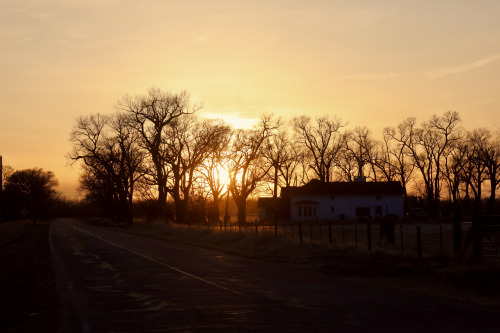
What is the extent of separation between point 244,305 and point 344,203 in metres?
71.1

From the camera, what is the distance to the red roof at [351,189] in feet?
277

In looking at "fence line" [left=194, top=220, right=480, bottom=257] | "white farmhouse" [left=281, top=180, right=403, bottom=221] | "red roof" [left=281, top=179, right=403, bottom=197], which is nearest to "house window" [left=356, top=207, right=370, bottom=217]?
"white farmhouse" [left=281, top=180, right=403, bottom=221]

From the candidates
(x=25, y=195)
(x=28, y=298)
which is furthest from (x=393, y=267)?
(x=25, y=195)

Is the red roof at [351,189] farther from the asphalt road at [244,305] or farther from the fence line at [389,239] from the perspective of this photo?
the asphalt road at [244,305]

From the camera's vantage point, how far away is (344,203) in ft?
275

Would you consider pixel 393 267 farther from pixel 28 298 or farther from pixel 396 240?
pixel 396 240

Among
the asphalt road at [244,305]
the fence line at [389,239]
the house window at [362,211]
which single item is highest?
the house window at [362,211]

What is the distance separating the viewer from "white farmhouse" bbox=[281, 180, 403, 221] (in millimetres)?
83875

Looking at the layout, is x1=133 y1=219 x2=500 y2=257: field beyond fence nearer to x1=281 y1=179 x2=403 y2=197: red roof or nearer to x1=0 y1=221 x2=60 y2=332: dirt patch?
x1=0 y1=221 x2=60 y2=332: dirt patch

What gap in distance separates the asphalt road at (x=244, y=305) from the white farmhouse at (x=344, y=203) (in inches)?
2408

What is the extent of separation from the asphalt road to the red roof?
62.0 m

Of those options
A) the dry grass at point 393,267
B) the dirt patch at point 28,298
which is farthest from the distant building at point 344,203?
the dirt patch at point 28,298

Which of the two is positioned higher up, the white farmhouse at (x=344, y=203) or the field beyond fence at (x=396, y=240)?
the white farmhouse at (x=344, y=203)

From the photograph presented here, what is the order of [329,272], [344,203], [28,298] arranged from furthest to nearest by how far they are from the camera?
[344,203]
[329,272]
[28,298]
